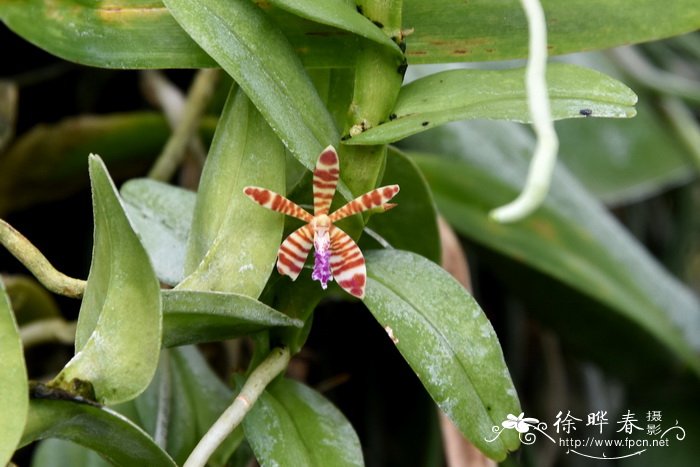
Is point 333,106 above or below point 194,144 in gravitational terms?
below

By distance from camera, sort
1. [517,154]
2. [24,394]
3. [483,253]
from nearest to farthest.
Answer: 1. [24,394]
2. [483,253]
3. [517,154]

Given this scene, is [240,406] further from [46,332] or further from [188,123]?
[188,123]

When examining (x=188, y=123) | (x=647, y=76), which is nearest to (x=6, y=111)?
(x=188, y=123)

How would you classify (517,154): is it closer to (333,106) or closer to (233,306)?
(333,106)

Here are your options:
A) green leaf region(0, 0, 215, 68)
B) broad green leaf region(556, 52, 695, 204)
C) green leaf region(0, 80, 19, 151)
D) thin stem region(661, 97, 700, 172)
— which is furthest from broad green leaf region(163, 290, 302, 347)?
thin stem region(661, 97, 700, 172)

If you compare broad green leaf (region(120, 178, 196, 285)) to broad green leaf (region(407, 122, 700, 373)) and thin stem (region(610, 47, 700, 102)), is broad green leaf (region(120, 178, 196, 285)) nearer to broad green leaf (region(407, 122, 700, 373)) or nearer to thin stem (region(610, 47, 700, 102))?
broad green leaf (region(407, 122, 700, 373))

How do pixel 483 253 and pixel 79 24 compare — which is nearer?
pixel 79 24

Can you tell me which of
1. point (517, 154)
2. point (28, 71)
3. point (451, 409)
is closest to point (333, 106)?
point (451, 409)
